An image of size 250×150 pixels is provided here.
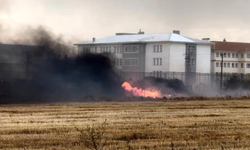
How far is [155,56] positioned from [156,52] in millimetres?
825

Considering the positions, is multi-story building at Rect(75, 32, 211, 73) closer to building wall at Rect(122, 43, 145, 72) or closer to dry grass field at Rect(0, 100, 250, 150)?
building wall at Rect(122, 43, 145, 72)

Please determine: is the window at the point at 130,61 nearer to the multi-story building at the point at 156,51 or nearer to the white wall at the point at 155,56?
the multi-story building at the point at 156,51

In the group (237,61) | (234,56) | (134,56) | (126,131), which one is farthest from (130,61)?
(126,131)

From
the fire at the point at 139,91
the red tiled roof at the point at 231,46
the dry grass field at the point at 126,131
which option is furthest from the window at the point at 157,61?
the dry grass field at the point at 126,131

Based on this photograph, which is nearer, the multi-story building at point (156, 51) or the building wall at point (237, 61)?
the multi-story building at point (156, 51)

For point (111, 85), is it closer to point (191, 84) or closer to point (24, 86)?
point (24, 86)

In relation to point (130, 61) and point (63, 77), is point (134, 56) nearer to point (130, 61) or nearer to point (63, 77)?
point (130, 61)

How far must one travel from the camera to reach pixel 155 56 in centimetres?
10394

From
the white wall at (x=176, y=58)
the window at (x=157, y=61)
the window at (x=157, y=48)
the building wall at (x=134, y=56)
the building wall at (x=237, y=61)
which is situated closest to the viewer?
the white wall at (x=176, y=58)

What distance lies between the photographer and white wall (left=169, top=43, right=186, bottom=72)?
10269 centimetres

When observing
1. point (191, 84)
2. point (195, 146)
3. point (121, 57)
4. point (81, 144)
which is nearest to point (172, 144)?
point (195, 146)

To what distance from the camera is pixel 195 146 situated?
20.9 metres

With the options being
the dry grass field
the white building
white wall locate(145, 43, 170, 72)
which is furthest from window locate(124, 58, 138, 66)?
the dry grass field

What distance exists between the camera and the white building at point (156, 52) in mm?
103188
